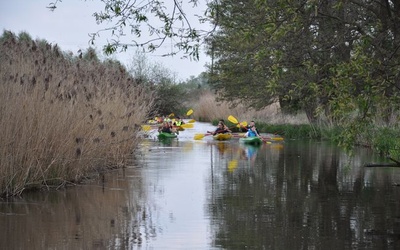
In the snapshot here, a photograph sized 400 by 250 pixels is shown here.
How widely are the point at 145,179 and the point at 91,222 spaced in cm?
560

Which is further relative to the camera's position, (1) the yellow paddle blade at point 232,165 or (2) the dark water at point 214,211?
(1) the yellow paddle blade at point 232,165

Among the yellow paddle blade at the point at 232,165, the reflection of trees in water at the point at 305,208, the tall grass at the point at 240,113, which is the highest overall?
the tall grass at the point at 240,113

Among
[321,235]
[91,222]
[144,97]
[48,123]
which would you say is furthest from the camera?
[144,97]

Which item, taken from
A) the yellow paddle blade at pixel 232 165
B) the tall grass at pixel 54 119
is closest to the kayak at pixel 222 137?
the yellow paddle blade at pixel 232 165

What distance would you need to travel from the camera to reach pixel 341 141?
478 inches

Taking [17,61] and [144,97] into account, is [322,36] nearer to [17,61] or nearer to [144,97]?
[144,97]

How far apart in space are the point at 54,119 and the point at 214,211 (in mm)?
3783

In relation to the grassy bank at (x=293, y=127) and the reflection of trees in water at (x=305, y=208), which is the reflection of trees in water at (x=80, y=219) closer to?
the reflection of trees in water at (x=305, y=208)

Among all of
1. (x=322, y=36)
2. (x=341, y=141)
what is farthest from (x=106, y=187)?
(x=322, y=36)

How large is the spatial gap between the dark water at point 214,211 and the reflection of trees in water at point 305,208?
0.6 inches

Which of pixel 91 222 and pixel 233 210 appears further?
pixel 233 210

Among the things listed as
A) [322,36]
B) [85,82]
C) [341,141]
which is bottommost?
[341,141]

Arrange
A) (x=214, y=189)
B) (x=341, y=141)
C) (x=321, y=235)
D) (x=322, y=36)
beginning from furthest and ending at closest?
(x=322, y=36), (x=214, y=189), (x=341, y=141), (x=321, y=235)

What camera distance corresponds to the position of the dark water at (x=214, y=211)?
32.1 ft
